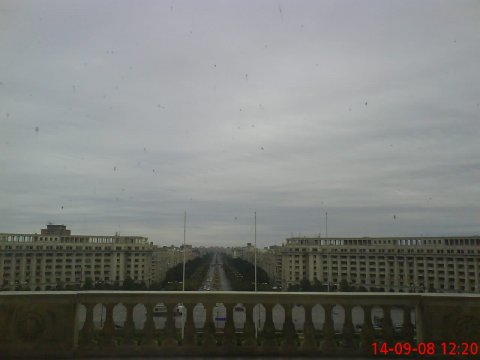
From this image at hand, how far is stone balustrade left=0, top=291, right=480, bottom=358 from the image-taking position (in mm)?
5680

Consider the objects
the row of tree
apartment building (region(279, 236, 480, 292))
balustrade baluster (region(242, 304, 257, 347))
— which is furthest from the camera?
apartment building (region(279, 236, 480, 292))

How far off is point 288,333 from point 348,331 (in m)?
0.89

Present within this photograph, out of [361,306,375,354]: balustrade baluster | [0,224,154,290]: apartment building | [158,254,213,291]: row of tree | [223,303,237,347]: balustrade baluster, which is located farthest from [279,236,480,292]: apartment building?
[223,303,237,347]: balustrade baluster

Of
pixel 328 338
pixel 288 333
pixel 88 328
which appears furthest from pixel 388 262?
pixel 88 328

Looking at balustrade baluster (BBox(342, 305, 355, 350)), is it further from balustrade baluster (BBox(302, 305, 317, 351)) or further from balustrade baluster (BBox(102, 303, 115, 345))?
balustrade baluster (BBox(102, 303, 115, 345))

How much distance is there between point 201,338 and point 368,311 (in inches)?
100

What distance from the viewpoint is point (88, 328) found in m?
5.81

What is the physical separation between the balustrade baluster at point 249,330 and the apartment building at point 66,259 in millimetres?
17326

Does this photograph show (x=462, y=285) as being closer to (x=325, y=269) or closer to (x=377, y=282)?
(x=377, y=282)

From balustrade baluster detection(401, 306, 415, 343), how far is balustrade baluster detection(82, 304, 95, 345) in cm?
465

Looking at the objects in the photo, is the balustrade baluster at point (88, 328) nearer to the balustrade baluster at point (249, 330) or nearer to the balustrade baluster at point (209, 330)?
the balustrade baluster at point (209, 330)

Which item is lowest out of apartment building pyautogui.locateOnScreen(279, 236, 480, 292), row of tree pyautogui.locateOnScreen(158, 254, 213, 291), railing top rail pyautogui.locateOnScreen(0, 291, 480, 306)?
row of tree pyautogui.locateOnScreen(158, 254, 213, 291)

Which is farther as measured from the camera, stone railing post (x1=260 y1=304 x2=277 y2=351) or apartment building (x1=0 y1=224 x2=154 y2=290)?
apartment building (x1=0 y1=224 x2=154 y2=290)

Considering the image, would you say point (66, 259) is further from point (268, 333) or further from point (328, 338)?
point (328, 338)
